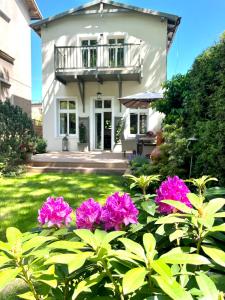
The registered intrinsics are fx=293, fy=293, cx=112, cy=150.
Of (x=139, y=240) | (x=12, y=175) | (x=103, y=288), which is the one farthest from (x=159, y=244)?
(x=12, y=175)

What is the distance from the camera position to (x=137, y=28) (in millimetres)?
14516

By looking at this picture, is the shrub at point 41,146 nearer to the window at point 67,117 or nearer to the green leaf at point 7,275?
the window at point 67,117

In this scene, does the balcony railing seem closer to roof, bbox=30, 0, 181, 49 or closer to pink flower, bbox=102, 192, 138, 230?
roof, bbox=30, 0, 181, 49

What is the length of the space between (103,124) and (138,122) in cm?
183

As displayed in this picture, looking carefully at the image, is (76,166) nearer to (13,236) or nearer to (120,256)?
(13,236)

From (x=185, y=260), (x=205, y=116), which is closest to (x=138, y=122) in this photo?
(x=205, y=116)

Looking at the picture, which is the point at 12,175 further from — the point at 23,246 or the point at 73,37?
the point at 73,37

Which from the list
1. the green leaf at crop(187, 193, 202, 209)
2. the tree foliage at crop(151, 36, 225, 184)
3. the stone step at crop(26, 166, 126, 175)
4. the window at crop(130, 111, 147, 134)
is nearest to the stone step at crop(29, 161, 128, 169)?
the stone step at crop(26, 166, 126, 175)

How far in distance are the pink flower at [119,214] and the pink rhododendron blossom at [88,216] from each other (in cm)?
3

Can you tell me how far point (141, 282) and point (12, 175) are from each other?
8529 mm

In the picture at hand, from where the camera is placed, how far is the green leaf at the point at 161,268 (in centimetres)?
77

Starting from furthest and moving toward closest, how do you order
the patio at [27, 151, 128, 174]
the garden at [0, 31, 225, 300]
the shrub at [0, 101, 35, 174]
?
the patio at [27, 151, 128, 174], the shrub at [0, 101, 35, 174], the garden at [0, 31, 225, 300]

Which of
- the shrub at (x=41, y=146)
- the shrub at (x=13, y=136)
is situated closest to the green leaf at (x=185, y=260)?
the shrub at (x=13, y=136)

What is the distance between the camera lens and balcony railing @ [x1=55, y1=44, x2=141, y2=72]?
1422 cm
